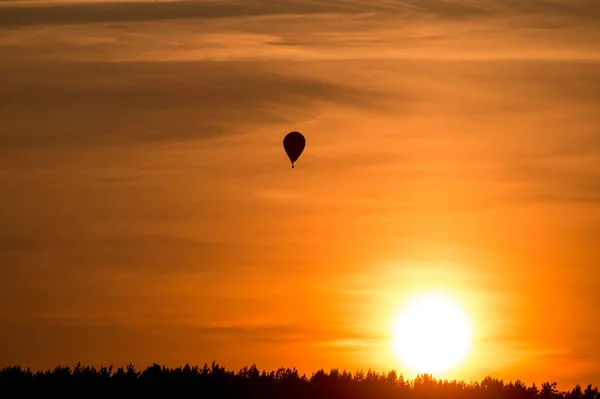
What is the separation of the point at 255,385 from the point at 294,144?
2739cm

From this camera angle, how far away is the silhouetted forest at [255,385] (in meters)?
83.7

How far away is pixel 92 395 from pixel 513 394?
21782 millimetres

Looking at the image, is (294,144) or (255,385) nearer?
(255,385)

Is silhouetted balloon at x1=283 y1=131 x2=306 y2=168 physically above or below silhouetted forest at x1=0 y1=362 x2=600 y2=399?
above

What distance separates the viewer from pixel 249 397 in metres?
86.2

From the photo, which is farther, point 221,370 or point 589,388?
point 221,370

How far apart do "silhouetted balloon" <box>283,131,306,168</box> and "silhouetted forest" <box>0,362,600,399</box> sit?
969 inches

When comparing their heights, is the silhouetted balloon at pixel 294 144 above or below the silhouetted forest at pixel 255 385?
above

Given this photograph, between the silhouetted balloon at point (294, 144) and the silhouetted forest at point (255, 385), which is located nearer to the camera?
the silhouetted forest at point (255, 385)

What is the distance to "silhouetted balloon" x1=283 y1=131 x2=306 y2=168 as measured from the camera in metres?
111

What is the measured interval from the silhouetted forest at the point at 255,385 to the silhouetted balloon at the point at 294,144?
24.6 metres

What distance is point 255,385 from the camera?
3452 inches

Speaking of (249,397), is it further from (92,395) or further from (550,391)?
(550,391)

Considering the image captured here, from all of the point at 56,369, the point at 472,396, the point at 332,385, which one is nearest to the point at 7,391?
the point at 56,369
